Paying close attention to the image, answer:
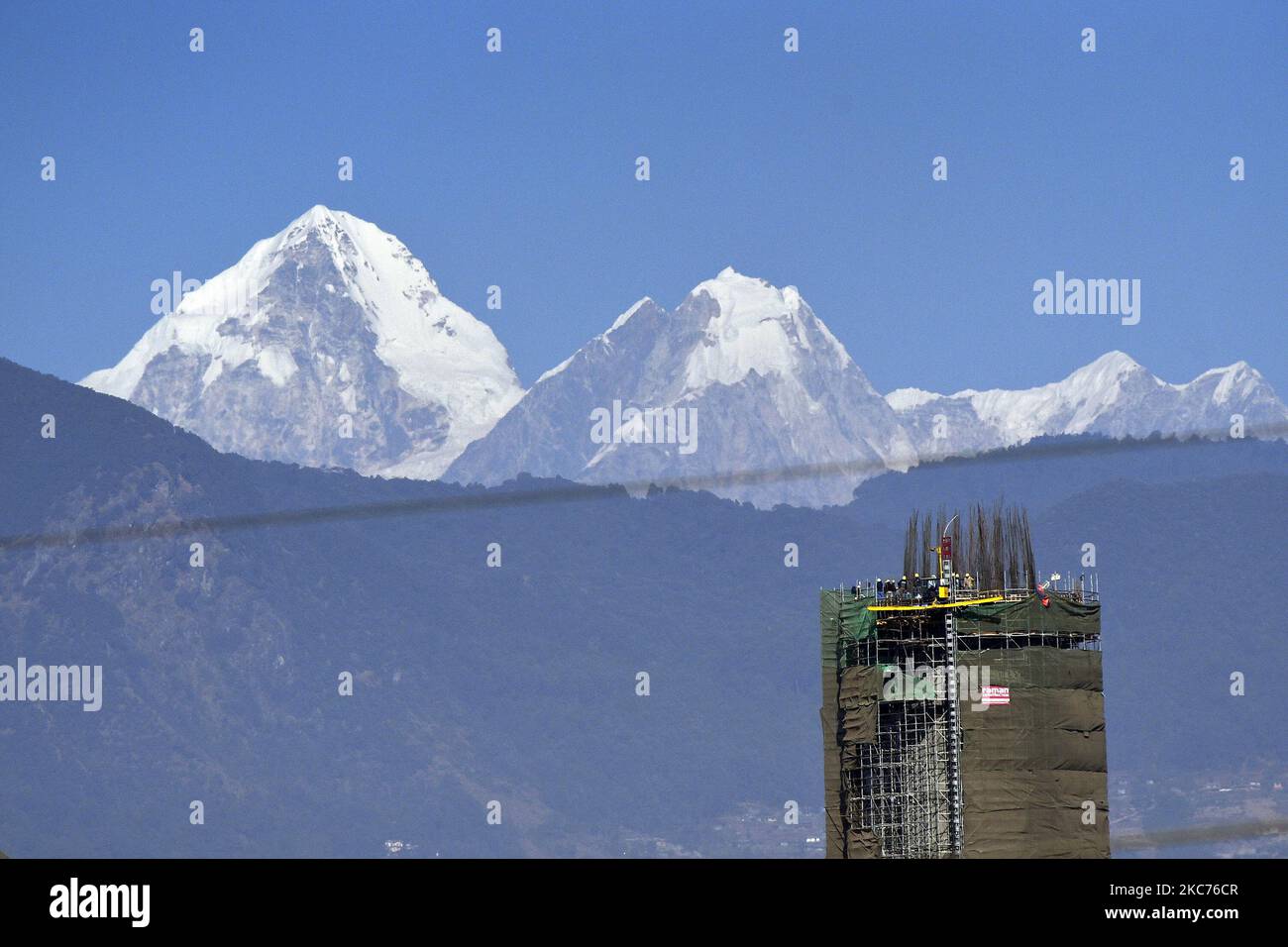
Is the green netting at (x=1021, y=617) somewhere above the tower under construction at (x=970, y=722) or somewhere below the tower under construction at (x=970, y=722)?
above

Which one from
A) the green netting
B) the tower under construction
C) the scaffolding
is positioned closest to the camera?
the tower under construction

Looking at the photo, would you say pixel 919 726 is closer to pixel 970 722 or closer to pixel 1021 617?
pixel 970 722

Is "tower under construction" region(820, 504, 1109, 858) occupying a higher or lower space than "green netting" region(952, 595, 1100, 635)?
lower

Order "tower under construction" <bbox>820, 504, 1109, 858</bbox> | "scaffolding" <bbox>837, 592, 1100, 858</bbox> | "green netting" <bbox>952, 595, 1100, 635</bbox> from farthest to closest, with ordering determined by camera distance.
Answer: "green netting" <bbox>952, 595, 1100, 635</bbox> → "scaffolding" <bbox>837, 592, 1100, 858</bbox> → "tower under construction" <bbox>820, 504, 1109, 858</bbox>

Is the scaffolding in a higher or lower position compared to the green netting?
lower

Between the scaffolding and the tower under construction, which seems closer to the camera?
the tower under construction

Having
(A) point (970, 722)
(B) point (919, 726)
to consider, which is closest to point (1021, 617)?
(A) point (970, 722)

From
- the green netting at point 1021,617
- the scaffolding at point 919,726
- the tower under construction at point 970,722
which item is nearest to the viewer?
the tower under construction at point 970,722
